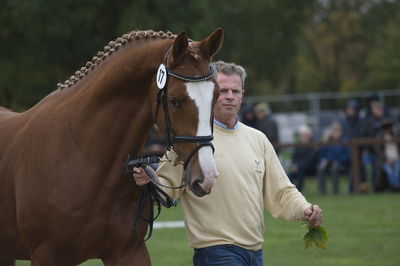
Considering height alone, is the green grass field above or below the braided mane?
below

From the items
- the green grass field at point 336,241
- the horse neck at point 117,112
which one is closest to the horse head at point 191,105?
the horse neck at point 117,112

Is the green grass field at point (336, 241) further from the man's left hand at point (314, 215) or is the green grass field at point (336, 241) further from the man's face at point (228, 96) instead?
the man's face at point (228, 96)

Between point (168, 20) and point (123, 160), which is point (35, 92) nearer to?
point (168, 20)

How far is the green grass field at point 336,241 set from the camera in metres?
9.01

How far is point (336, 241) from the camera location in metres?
10.5

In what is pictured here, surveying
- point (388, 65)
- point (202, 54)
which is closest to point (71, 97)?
point (202, 54)

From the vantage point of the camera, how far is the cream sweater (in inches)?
200

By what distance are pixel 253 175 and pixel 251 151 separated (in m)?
0.17

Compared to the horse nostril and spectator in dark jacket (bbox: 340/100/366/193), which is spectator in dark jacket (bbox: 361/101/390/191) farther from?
the horse nostril

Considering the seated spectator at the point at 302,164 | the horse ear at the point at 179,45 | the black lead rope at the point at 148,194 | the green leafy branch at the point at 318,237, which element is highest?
the horse ear at the point at 179,45

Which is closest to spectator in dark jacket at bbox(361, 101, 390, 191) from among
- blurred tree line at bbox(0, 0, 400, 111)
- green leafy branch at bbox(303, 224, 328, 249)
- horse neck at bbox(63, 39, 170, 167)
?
blurred tree line at bbox(0, 0, 400, 111)

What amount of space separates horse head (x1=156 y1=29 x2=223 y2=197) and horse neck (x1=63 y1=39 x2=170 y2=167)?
0.26 metres

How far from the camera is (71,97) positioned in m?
4.99

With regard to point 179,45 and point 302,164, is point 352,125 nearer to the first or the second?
point 302,164
